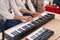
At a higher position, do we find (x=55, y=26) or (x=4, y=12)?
(x=4, y=12)

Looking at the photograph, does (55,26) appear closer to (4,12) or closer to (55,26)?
(55,26)

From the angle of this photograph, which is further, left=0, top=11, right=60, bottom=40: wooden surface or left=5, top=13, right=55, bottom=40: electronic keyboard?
left=0, top=11, right=60, bottom=40: wooden surface

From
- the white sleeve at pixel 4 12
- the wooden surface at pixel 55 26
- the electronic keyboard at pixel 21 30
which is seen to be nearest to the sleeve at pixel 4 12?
the white sleeve at pixel 4 12

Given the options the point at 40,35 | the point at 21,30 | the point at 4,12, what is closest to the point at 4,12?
the point at 4,12

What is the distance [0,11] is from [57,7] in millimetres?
1247

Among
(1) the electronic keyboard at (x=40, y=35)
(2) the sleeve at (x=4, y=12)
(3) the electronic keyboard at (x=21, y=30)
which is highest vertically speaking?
(2) the sleeve at (x=4, y=12)

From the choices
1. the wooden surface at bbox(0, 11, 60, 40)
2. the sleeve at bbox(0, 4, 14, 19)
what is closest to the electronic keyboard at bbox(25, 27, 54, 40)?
the wooden surface at bbox(0, 11, 60, 40)

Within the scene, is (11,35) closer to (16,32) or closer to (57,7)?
(16,32)

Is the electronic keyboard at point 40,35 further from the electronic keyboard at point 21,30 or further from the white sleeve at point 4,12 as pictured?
the white sleeve at point 4,12

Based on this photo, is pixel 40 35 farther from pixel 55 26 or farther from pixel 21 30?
pixel 55 26

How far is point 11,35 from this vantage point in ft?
3.01

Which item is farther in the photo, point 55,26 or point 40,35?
point 55,26

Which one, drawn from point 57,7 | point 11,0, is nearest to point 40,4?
point 57,7

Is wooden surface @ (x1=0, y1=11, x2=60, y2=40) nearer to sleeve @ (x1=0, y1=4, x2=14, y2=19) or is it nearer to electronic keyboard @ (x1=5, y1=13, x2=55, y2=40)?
electronic keyboard @ (x1=5, y1=13, x2=55, y2=40)
